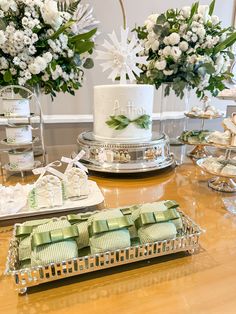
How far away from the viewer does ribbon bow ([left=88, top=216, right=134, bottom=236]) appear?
0.45m

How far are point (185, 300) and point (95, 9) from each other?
1.24m

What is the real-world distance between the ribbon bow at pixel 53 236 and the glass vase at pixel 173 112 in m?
0.80

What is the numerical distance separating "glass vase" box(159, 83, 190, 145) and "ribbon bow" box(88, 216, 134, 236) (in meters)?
0.74

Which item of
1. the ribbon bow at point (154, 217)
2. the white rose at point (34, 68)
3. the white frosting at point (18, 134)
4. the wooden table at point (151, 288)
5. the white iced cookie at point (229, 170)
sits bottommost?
the wooden table at point (151, 288)

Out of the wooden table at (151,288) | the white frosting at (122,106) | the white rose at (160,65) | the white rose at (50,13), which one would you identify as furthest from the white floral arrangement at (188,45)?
the wooden table at (151,288)

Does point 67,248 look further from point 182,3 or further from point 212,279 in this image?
point 182,3

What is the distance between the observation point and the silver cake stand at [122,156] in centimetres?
88

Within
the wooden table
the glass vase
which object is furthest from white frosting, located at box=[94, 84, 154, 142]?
the wooden table

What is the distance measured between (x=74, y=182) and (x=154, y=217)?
26 cm

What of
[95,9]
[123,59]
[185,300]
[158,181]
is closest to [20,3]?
[123,59]

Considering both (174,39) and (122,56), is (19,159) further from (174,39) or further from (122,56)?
(174,39)

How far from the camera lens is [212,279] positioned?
0.45m

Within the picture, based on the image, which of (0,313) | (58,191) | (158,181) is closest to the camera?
(0,313)

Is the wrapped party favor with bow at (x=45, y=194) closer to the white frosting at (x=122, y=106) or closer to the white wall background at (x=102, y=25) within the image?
the white frosting at (x=122, y=106)
